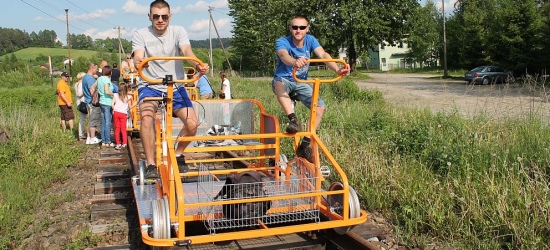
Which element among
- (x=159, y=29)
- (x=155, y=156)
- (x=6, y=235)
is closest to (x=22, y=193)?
(x=6, y=235)

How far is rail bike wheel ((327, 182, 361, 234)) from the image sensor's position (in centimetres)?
401

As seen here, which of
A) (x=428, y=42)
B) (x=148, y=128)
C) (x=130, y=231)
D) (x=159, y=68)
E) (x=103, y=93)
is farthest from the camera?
(x=428, y=42)

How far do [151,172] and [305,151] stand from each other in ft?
5.38

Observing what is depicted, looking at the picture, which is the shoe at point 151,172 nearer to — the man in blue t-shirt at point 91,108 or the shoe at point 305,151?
the shoe at point 305,151

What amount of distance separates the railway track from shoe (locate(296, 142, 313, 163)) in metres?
0.70

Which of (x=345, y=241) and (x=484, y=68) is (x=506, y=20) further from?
(x=345, y=241)

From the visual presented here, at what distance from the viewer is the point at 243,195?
13.5 ft

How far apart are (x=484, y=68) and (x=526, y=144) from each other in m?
33.2

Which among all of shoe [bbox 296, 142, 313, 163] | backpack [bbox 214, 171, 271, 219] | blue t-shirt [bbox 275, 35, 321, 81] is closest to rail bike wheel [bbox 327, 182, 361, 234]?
shoe [bbox 296, 142, 313, 163]

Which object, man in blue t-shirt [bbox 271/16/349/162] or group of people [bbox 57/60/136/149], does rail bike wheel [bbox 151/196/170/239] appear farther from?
group of people [bbox 57/60/136/149]

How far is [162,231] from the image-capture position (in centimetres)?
366

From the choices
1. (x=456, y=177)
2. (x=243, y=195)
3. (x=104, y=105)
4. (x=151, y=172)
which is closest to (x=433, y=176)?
(x=456, y=177)

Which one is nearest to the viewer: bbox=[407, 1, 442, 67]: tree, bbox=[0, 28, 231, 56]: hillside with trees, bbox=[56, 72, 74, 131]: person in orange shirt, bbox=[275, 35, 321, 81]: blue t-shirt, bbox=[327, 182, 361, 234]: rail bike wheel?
bbox=[327, 182, 361, 234]: rail bike wheel

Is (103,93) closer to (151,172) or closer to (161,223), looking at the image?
(151,172)
